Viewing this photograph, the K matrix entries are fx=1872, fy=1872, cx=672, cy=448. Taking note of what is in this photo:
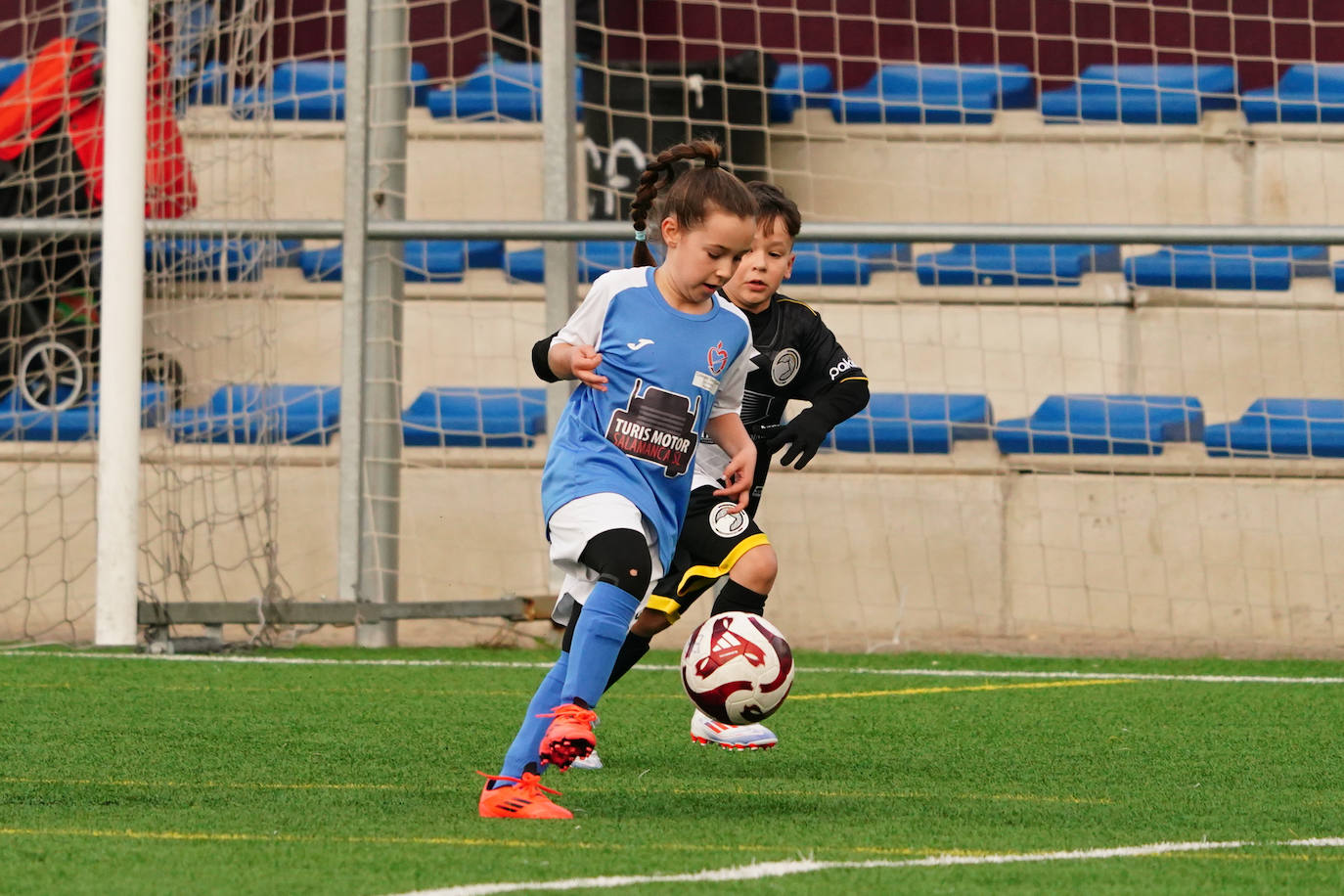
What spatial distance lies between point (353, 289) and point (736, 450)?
13.2ft

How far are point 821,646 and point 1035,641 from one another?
94cm

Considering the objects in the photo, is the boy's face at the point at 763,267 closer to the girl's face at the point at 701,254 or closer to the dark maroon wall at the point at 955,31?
the girl's face at the point at 701,254

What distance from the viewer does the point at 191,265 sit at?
7645 mm

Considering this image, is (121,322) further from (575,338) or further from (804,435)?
(575,338)

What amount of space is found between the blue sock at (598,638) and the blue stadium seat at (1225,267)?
6223 millimetres

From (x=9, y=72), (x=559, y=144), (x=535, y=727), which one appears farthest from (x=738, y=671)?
(x=9, y=72)

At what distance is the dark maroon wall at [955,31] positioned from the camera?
426 inches

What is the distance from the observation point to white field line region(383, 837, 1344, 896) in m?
2.69

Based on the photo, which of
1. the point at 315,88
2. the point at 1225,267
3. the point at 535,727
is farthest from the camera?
the point at 315,88

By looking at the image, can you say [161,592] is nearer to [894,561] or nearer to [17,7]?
[894,561]

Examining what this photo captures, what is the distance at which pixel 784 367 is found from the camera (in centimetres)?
509

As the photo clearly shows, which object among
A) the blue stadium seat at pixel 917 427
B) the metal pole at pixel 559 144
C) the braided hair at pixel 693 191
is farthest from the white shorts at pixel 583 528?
the blue stadium seat at pixel 917 427

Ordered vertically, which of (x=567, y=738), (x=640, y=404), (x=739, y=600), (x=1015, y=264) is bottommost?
(x=567, y=738)

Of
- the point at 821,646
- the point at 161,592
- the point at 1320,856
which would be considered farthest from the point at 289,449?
the point at 1320,856
